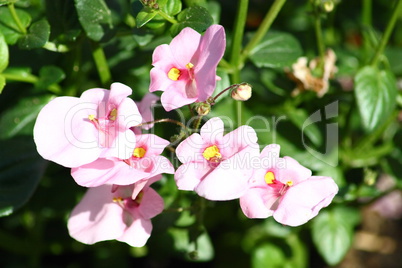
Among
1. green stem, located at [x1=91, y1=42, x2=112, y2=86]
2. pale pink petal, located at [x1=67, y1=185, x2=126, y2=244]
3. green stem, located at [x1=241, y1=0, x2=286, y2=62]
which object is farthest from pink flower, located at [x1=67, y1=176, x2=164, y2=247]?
green stem, located at [x1=241, y1=0, x2=286, y2=62]

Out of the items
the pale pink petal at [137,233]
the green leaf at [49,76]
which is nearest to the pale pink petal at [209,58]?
the pale pink petal at [137,233]

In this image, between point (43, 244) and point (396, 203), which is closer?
point (43, 244)

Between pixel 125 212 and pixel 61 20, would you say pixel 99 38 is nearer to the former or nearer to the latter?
pixel 61 20

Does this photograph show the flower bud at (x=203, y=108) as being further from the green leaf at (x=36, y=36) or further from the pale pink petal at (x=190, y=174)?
the green leaf at (x=36, y=36)

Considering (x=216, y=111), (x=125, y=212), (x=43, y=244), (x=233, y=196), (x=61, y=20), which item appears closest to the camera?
(x=233, y=196)

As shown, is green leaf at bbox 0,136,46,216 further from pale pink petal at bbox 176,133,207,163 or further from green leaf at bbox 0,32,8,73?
pale pink petal at bbox 176,133,207,163

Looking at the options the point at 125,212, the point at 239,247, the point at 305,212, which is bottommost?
the point at 239,247

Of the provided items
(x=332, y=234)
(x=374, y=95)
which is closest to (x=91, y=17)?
(x=374, y=95)

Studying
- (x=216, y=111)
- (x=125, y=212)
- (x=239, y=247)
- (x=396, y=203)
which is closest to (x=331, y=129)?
(x=216, y=111)

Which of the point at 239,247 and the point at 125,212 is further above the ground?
the point at 125,212
